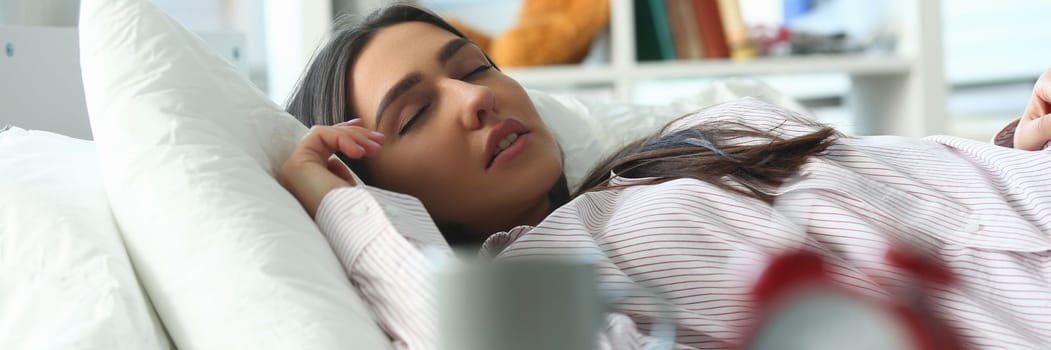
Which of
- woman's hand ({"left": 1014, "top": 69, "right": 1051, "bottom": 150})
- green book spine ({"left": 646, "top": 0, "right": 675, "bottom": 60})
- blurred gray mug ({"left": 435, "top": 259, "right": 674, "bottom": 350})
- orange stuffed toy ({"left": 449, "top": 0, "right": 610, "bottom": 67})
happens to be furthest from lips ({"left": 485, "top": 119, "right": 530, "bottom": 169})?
green book spine ({"left": 646, "top": 0, "right": 675, "bottom": 60})

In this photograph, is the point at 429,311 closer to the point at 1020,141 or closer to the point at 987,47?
the point at 1020,141

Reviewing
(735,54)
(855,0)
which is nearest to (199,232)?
(735,54)

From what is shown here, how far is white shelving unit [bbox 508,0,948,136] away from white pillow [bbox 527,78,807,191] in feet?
2.14

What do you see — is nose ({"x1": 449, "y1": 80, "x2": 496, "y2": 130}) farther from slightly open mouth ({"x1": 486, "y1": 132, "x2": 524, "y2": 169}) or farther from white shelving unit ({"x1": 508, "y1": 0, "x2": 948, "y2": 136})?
white shelving unit ({"x1": 508, "y1": 0, "x2": 948, "y2": 136})

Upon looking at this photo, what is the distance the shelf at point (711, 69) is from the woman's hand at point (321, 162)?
1.32 metres

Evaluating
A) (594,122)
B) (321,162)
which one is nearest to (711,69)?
(594,122)

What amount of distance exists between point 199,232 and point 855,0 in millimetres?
2308

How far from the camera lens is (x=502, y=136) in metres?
1.01

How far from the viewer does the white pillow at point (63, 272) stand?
0.67m

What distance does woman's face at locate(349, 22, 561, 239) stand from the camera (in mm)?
998

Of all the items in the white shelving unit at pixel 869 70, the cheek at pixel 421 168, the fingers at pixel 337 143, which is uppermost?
the fingers at pixel 337 143

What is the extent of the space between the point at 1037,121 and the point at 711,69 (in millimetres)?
1289

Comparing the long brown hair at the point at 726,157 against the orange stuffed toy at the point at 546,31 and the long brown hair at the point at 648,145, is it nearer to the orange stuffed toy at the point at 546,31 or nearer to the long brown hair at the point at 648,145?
the long brown hair at the point at 648,145

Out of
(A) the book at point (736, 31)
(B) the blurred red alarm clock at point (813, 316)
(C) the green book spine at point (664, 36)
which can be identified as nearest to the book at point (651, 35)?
(C) the green book spine at point (664, 36)
